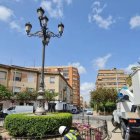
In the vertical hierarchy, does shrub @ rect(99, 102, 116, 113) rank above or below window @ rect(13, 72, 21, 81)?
below

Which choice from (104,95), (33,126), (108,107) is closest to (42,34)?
(33,126)

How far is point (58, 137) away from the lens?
466 inches

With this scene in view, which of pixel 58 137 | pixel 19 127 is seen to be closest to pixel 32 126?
pixel 19 127

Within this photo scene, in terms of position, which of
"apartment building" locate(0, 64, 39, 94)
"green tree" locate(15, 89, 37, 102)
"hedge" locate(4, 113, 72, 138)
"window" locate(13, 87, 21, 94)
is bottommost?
"hedge" locate(4, 113, 72, 138)

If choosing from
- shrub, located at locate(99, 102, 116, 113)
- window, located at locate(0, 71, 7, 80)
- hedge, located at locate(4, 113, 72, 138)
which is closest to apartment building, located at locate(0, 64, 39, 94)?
window, located at locate(0, 71, 7, 80)

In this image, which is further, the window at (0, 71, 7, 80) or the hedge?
the window at (0, 71, 7, 80)

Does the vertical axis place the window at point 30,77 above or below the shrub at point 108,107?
above

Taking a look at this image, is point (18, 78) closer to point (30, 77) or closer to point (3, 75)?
point (30, 77)

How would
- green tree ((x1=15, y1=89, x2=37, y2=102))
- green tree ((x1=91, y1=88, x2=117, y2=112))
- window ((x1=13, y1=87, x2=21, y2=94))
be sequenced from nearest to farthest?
green tree ((x1=15, y1=89, x2=37, y2=102))
green tree ((x1=91, y1=88, x2=117, y2=112))
window ((x1=13, y1=87, x2=21, y2=94))

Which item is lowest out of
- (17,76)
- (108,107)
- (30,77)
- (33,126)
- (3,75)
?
(33,126)

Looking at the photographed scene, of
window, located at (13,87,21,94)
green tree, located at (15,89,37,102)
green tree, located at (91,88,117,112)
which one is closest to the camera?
green tree, located at (15,89,37,102)

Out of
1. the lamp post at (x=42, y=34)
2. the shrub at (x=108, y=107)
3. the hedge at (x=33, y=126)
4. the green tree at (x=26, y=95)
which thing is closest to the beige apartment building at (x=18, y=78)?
the green tree at (x=26, y=95)

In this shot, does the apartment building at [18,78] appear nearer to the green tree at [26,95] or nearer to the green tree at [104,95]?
the green tree at [26,95]

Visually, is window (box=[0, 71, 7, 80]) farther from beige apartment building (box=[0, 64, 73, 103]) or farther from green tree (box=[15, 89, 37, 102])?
green tree (box=[15, 89, 37, 102])
